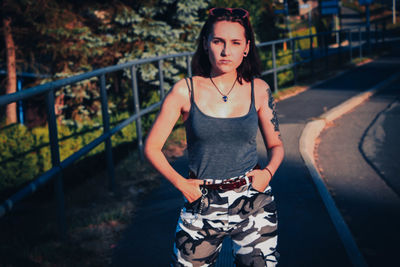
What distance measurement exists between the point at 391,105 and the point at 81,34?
6.69 m

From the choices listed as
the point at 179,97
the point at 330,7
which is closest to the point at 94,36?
the point at 179,97

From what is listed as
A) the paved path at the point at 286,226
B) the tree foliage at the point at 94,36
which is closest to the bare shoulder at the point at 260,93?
the paved path at the point at 286,226

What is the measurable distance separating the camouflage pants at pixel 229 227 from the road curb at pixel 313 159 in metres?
1.44

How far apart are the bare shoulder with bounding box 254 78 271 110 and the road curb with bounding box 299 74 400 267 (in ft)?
5.17

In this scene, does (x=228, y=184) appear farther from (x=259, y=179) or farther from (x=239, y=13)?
(x=239, y=13)

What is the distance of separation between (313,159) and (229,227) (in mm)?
4373

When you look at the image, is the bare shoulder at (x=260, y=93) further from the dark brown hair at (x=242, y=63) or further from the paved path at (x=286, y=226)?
the paved path at (x=286, y=226)

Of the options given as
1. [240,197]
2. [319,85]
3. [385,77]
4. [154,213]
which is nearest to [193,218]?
[240,197]

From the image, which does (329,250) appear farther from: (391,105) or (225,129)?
(391,105)

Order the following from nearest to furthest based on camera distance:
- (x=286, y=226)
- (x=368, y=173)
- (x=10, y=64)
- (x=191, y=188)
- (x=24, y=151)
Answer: (x=191, y=188)
(x=286, y=226)
(x=368, y=173)
(x=24, y=151)
(x=10, y=64)

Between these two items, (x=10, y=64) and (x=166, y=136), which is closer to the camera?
(x=166, y=136)

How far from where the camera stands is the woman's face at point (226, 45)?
6.52 feet

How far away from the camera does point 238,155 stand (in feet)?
6.66

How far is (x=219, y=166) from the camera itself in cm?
201
